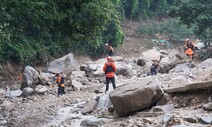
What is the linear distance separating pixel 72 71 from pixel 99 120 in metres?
11.4

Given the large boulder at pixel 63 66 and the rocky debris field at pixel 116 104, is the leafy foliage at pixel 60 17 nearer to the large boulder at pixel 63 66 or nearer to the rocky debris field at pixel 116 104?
the rocky debris field at pixel 116 104

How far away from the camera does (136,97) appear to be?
29.8 feet

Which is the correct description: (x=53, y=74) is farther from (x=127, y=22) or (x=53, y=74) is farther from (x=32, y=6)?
(x=127, y=22)

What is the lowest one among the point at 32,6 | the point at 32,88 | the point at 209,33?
the point at 32,88

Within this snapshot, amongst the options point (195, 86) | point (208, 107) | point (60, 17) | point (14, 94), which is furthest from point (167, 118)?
point (14, 94)

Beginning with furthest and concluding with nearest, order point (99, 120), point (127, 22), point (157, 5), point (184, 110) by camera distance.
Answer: point (157, 5), point (127, 22), point (99, 120), point (184, 110)

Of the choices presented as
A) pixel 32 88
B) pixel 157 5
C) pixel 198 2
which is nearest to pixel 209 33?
pixel 198 2

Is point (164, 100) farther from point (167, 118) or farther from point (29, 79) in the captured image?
point (29, 79)

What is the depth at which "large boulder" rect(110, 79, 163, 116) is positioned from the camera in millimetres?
9078

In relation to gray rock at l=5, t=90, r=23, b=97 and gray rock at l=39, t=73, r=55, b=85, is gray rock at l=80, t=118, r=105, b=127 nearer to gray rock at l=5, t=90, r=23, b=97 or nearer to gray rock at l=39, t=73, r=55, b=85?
gray rock at l=5, t=90, r=23, b=97

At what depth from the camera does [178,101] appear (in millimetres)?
9273

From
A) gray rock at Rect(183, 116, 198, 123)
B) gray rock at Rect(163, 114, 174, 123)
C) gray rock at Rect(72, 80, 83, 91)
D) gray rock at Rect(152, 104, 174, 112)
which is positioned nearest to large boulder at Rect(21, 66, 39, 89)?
gray rock at Rect(72, 80, 83, 91)

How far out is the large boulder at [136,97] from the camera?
9.08m

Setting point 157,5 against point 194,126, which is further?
point 157,5
